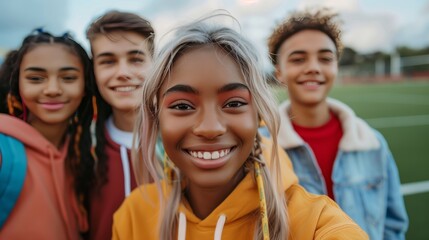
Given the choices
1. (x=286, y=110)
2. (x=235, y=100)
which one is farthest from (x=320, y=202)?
(x=286, y=110)

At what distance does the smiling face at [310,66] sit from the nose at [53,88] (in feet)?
4.22

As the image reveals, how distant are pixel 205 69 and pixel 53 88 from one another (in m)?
1.03

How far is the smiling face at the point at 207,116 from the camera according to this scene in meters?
1.46

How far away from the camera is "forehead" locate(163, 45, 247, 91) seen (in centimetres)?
146

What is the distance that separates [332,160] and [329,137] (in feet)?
0.51

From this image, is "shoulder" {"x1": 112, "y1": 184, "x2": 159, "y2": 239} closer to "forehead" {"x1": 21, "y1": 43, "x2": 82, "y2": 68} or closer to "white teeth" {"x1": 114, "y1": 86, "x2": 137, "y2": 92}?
"white teeth" {"x1": 114, "y1": 86, "x2": 137, "y2": 92}

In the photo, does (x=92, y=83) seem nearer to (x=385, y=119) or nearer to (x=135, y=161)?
(x=135, y=161)

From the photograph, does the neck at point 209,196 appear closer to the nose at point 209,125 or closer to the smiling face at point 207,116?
the smiling face at point 207,116

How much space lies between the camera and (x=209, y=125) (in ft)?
4.72

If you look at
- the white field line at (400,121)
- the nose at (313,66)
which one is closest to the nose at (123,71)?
the nose at (313,66)

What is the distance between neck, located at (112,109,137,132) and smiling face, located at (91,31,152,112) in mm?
82

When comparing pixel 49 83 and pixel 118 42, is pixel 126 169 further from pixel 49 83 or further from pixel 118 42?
pixel 118 42

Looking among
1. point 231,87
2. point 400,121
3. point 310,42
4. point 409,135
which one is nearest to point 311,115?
point 310,42

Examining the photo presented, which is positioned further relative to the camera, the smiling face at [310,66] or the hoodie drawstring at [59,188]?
the smiling face at [310,66]
